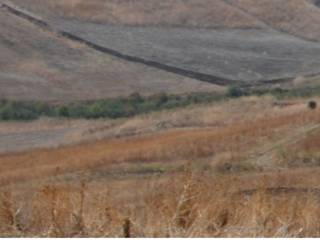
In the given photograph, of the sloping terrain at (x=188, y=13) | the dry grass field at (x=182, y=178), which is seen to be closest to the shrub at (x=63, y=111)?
the dry grass field at (x=182, y=178)

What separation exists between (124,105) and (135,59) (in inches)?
269

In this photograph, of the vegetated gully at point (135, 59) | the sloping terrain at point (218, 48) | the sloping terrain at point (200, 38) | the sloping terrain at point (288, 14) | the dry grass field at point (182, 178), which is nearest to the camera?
the dry grass field at point (182, 178)

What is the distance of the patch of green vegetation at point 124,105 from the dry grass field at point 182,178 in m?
2.33

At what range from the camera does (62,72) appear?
40.8 m

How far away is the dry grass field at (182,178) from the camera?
20.6 feet

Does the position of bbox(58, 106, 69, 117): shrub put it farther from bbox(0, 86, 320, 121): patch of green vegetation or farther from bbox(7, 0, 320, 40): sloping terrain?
bbox(7, 0, 320, 40): sloping terrain

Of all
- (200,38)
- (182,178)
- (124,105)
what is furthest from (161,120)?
(182,178)

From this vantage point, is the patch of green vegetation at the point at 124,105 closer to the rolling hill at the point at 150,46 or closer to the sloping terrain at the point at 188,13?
the rolling hill at the point at 150,46

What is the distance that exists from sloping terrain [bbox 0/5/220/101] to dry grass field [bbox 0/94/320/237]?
A: 6459mm

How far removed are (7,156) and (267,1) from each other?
31047mm

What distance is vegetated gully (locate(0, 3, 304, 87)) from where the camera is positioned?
40375 millimetres

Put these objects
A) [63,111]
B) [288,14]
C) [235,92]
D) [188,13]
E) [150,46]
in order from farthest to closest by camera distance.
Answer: [288,14] < [188,13] < [150,46] < [235,92] < [63,111]

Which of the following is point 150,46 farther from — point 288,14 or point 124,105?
point 288,14

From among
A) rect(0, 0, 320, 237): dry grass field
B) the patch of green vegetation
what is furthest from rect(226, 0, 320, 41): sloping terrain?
the patch of green vegetation
